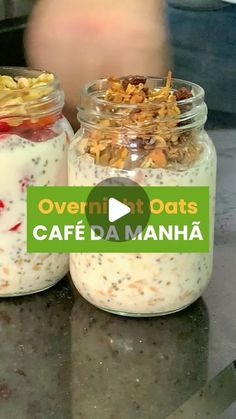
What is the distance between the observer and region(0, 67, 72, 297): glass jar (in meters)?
0.67

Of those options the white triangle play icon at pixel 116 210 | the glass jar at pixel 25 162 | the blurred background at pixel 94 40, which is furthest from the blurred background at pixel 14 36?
the white triangle play icon at pixel 116 210

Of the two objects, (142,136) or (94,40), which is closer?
(142,136)

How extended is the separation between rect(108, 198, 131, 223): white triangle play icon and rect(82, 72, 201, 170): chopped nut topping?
0.04 meters

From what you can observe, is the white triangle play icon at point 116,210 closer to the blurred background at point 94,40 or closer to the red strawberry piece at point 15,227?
the red strawberry piece at point 15,227

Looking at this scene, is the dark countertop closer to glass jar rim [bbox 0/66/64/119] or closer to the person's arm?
glass jar rim [bbox 0/66/64/119]

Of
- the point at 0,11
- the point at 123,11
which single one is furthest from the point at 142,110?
the point at 0,11

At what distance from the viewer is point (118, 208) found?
2.14 feet

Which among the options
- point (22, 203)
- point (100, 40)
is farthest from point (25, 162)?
point (100, 40)

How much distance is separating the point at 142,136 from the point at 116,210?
7 cm

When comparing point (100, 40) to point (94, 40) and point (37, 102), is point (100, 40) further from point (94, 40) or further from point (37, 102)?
point (37, 102)

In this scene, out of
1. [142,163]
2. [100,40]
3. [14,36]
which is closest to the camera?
[142,163]

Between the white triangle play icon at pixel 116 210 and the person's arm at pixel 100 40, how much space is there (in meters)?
0.31

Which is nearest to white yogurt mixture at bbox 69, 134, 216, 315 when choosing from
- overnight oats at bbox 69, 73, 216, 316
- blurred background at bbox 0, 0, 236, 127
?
overnight oats at bbox 69, 73, 216, 316

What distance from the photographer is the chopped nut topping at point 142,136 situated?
0.63m
